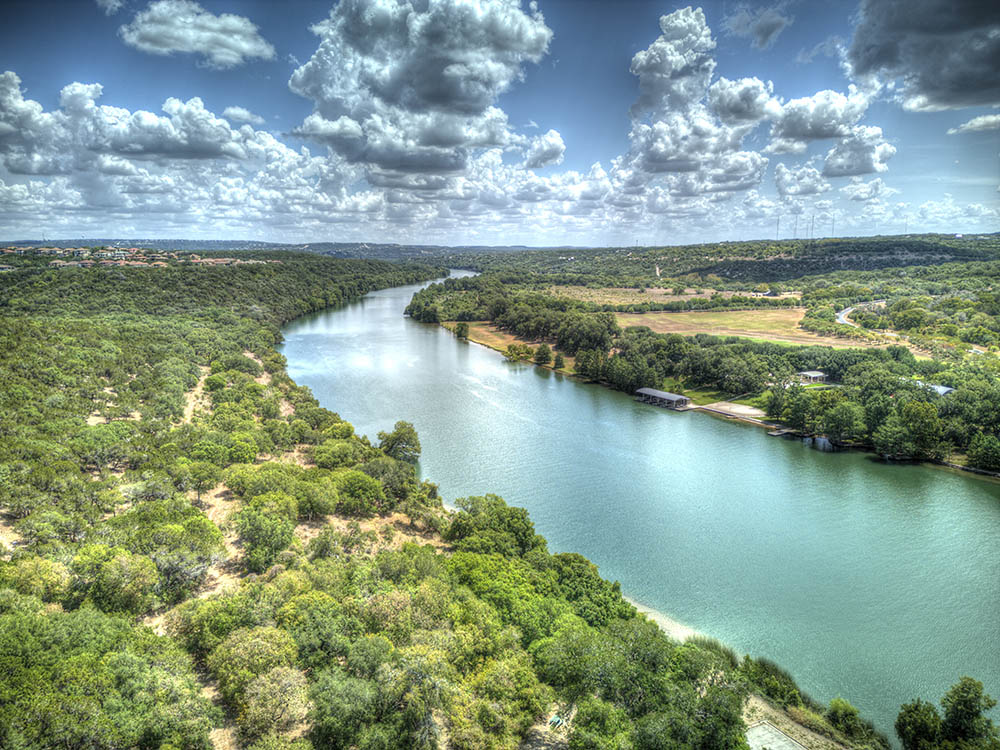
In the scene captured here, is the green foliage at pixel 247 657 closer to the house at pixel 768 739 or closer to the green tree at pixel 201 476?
the house at pixel 768 739

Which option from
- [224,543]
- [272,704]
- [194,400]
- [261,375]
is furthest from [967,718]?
[261,375]

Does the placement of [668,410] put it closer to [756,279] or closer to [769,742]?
[769,742]

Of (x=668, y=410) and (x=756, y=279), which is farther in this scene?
(x=756, y=279)

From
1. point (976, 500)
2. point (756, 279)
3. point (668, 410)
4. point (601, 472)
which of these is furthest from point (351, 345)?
point (756, 279)

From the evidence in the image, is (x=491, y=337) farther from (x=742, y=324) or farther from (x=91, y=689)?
(x=91, y=689)

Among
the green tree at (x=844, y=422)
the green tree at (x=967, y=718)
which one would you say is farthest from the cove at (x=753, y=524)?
the green tree at (x=967, y=718)
